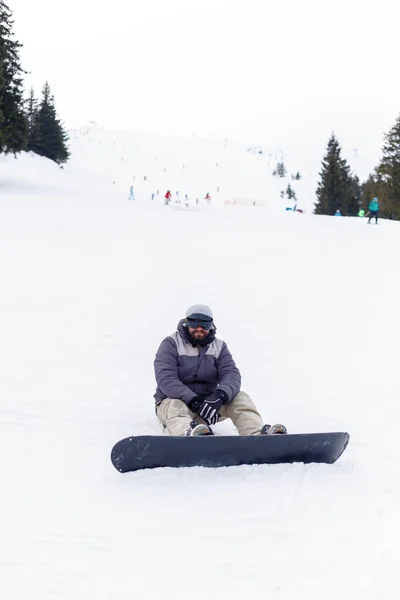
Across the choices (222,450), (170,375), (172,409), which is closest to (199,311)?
(170,375)

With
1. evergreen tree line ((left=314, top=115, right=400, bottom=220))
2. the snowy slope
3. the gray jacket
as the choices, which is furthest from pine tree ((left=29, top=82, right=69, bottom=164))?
the gray jacket

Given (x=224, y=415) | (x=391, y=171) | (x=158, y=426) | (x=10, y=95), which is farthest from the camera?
(x=391, y=171)

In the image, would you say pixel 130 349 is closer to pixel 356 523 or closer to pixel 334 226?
pixel 356 523

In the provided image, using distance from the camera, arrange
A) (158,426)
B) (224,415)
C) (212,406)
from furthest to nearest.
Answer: (158,426) < (224,415) < (212,406)

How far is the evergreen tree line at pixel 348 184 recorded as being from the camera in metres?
48.9

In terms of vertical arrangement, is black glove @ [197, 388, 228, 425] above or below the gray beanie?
below

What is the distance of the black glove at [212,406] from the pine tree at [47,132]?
49.5 metres

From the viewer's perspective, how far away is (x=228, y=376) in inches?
212

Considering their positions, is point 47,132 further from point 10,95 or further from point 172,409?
point 172,409

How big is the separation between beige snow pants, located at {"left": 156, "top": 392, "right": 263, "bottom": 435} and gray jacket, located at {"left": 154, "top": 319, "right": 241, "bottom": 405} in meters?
0.10

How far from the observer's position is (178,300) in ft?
38.9

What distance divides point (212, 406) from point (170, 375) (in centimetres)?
48

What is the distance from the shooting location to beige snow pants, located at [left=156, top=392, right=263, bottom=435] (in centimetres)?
483

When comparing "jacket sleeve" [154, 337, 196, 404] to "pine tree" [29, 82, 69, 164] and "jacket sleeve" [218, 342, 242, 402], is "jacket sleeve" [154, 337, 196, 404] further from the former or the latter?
"pine tree" [29, 82, 69, 164]
